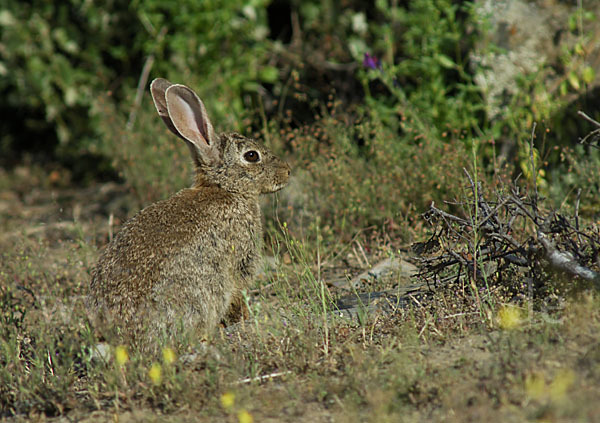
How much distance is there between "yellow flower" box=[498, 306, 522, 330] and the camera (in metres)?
3.32

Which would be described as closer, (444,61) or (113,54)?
(444,61)

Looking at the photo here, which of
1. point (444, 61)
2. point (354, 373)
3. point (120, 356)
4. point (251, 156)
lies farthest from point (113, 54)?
point (354, 373)

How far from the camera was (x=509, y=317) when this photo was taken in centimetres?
340

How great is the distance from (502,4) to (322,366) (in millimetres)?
4620

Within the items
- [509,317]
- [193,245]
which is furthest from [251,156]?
[509,317]

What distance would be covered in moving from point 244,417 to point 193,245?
1.64 metres

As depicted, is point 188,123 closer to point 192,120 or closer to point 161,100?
point 192,120

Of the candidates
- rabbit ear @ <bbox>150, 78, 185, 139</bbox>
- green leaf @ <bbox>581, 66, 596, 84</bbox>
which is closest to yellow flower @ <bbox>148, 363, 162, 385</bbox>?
rabbit ear @ <bbox>150, 78, 185, 139</bbox>

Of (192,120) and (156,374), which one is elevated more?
(192,120)

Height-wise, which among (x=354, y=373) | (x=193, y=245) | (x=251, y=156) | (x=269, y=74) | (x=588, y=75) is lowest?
(x=354, y=373)

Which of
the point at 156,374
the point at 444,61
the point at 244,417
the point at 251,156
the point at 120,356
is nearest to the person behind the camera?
the point at 244,417

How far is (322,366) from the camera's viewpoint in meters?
3.51

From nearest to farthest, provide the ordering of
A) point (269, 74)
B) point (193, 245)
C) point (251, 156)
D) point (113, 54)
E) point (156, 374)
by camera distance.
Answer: point (156, 374), point (193, 245), point (251, 156), point (269, 74), point (113, 54)

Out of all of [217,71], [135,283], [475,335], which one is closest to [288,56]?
[217,71]
